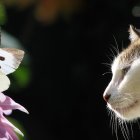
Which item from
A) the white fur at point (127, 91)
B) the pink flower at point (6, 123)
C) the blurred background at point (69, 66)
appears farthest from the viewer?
the blurred background at point (69, 66)

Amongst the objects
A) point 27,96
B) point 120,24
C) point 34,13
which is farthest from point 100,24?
point 27,96

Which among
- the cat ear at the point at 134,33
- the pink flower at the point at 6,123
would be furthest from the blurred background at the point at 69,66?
the pink flower at the point at 6,123

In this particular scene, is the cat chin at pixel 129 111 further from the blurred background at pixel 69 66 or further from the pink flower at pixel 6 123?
the blurred background at pixel 69 66

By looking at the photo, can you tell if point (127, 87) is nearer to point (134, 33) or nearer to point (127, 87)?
point (127, 87)

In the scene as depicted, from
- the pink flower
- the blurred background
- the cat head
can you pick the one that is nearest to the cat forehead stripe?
the cat head

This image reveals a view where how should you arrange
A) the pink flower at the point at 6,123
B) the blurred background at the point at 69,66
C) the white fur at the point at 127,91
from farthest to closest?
the blurred background at the point at 69,66
the white fur at the point at 127,91
the pink flower at the point at 6,123

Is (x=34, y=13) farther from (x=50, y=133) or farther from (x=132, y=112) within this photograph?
(x=132, y=112)

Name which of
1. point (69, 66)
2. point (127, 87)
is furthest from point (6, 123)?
point (69, 66)
